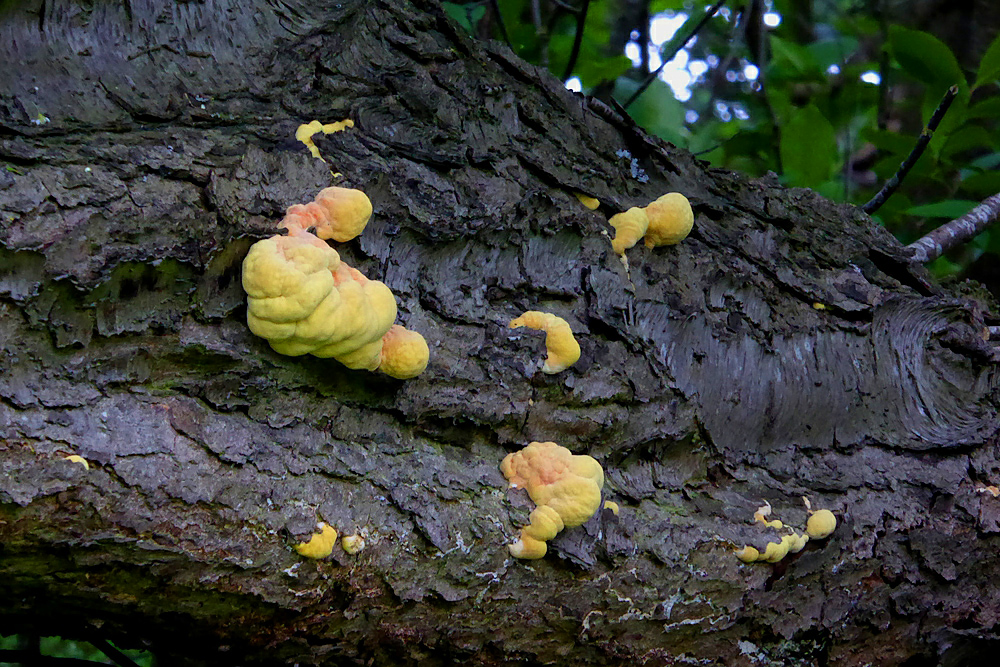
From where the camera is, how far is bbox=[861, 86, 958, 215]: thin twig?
282 centimetres

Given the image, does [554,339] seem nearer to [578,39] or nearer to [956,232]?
[578,39]

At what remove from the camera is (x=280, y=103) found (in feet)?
6.06

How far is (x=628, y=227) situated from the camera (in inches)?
86.3

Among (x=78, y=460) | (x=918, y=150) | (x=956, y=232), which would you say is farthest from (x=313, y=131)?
(x=956, y=232)

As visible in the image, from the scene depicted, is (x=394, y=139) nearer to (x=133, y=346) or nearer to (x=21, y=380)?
(x=133, y=346)

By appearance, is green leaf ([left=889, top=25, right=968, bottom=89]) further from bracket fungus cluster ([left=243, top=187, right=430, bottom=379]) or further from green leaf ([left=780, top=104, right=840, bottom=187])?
bracket fungus cluster ([left=243, top=187, right=430, bottom=379])

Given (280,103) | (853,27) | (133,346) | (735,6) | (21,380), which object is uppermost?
(853,27)

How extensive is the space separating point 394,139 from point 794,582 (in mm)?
1684

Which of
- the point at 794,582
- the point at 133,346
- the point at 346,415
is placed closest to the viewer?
the point at 133,346

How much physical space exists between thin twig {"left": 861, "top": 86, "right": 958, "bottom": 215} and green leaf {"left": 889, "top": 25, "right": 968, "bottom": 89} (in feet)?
0.49

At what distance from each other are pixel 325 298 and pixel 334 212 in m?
0.27

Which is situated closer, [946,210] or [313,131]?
[313,131]

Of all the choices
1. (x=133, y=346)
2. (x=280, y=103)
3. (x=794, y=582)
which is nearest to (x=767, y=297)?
(x=794, y=582)

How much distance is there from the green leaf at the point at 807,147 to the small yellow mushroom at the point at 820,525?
6.89ft
